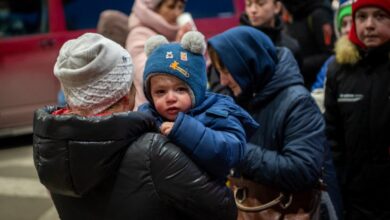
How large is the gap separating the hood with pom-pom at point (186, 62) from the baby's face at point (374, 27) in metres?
1.23

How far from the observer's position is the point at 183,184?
1592 mm

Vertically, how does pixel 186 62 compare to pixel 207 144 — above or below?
above

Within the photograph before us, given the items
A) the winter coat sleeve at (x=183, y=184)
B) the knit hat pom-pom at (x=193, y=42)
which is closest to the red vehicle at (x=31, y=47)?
the knit hat pom-pom at (x=193, y=42)

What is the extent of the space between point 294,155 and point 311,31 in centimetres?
274

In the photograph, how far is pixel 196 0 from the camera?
7.64 m

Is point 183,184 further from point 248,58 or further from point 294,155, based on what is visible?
point 248,58

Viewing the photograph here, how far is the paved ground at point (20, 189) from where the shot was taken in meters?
5.04

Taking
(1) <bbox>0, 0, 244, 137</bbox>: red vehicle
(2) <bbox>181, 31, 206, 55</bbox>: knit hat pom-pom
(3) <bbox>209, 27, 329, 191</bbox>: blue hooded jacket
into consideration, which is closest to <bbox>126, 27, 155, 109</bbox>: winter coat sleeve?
(3) <bbox>209, 27, 329, 191</bbox>: blue hooded jacket

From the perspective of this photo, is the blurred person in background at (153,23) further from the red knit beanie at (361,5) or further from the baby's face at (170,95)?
the baby's face at (170,95)

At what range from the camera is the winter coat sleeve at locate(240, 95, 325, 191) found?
238 cm

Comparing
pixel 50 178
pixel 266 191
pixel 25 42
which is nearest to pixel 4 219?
pixel 25 42

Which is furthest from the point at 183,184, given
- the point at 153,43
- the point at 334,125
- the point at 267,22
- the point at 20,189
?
the point at 20,189

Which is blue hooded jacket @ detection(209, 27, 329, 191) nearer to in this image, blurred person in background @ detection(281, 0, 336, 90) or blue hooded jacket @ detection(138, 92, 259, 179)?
blue hooded jacket @ detection(138, 92, 259, 179)

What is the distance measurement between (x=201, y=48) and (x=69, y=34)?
5320mm
